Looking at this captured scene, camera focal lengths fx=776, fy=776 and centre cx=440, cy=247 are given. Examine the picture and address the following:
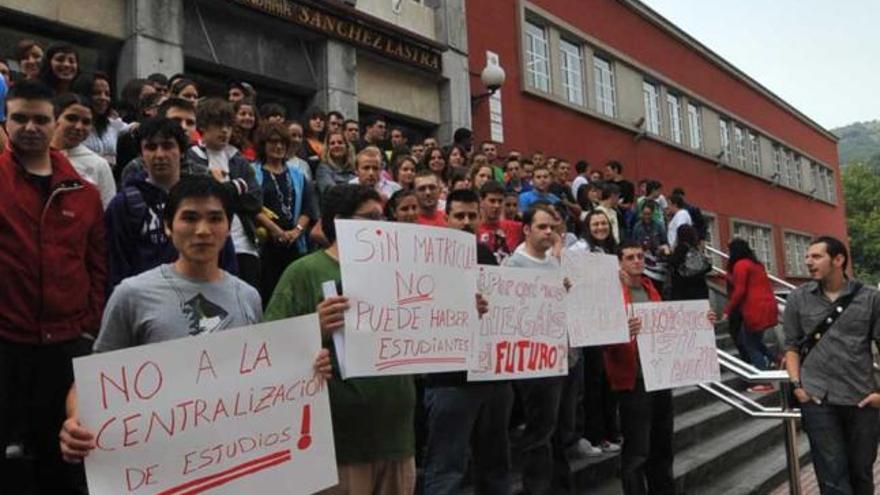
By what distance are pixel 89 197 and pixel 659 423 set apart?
3.83 metres

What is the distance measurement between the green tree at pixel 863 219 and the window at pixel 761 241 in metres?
31.6

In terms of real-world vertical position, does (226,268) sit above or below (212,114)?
below

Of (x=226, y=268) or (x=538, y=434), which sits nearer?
(x=226, y=268)

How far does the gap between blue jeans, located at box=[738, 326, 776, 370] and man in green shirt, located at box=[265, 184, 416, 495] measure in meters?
8.01

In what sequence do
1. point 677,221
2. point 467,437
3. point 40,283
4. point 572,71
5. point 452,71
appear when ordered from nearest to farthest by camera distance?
point 40,283 → point 467,437 → point 677,221 → point 452,71 → point 572,71

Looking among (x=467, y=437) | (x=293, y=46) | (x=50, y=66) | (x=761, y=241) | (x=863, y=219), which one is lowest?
(x=467, y=437)

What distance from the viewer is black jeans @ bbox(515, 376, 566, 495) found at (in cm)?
440

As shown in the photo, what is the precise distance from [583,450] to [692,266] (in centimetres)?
506

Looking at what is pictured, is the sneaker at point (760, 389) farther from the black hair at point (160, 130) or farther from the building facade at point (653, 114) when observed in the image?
the black hair at point (160, 130)

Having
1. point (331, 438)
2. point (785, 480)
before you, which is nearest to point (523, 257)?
point (331, 438)

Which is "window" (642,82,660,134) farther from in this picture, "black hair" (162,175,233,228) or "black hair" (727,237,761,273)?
"black hair" (162,175,233,228)

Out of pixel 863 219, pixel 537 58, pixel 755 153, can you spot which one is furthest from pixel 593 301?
pixel 863 219

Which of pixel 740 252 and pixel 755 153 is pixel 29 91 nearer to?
pixel 740 252

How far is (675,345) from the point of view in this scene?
530 centimetres
